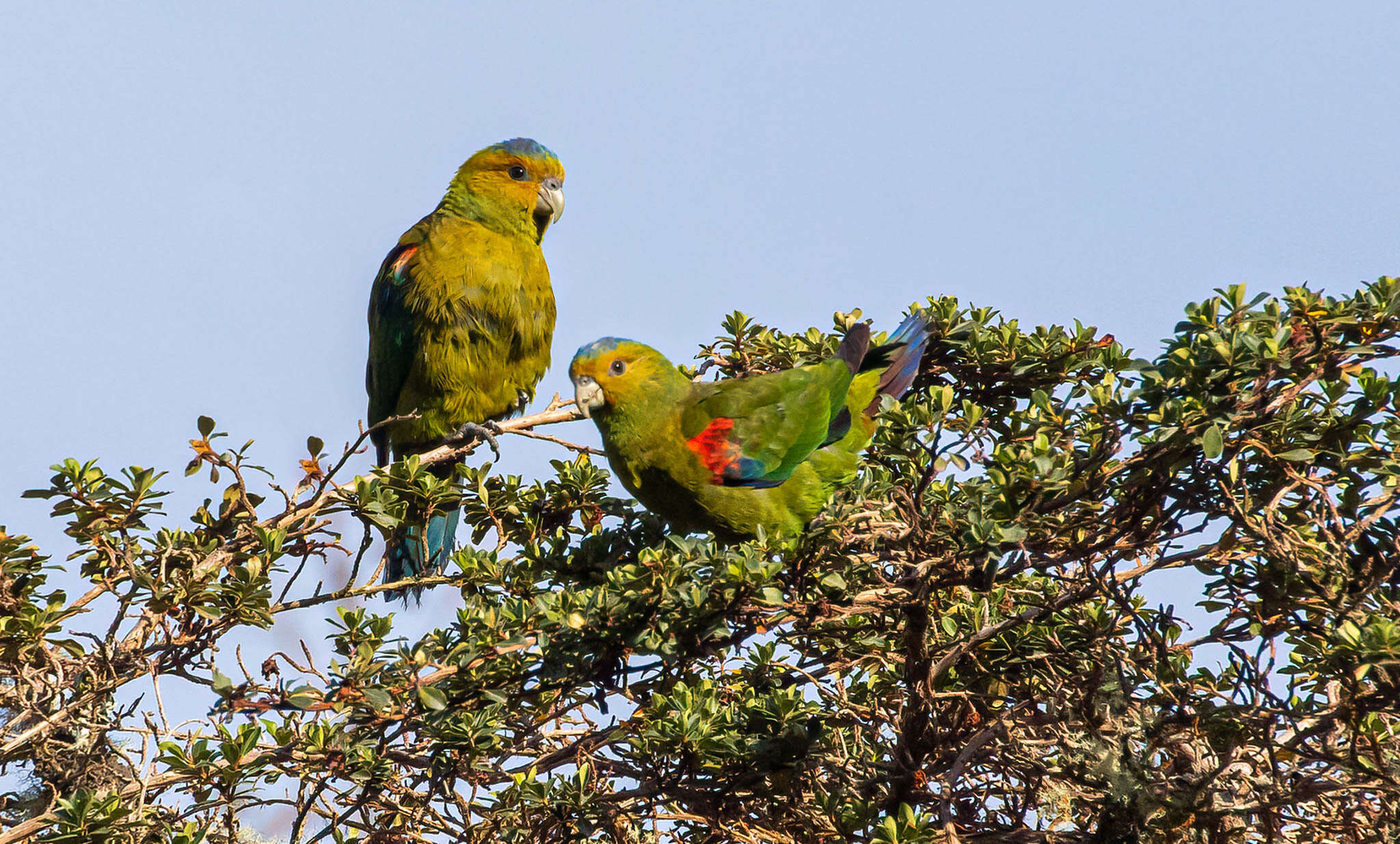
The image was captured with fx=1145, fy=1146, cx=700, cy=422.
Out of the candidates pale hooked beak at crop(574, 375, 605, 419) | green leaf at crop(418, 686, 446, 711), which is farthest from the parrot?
green leaf at crop(418, 686, 446, 711)

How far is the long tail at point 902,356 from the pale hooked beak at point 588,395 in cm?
84

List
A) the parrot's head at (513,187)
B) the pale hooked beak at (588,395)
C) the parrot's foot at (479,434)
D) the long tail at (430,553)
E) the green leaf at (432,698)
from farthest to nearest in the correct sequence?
the parrot's head at (513,187) < the parrot's foot at (479,434) < the long tail at (430,553) < the pale hooked beak at (588,395) < the green leaf at (432,698)

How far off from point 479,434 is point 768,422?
1488mm

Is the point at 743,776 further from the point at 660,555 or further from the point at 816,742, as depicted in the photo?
the point at 660,555

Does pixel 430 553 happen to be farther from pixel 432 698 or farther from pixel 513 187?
pixel 432 698

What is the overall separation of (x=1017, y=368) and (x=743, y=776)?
4.80 feet

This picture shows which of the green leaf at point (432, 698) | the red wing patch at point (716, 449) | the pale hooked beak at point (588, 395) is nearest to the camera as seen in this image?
the green leaf at point (432, 698)

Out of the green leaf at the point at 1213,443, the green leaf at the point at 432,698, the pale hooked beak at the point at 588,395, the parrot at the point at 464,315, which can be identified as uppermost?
the parrot at the point at 464,315

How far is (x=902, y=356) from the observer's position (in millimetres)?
3617

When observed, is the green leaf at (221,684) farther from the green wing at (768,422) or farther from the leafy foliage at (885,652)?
the green wing at (768,422)

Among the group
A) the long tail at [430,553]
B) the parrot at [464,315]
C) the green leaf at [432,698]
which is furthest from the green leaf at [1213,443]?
the parrot at [464,315]

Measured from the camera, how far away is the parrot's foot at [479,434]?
4309mm

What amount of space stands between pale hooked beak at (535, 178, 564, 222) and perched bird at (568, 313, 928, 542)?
5.35 ft

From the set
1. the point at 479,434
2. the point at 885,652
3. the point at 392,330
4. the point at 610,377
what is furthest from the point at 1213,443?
the point at 392,330
